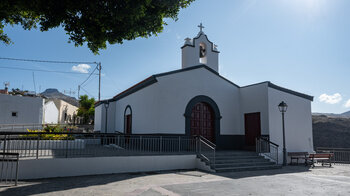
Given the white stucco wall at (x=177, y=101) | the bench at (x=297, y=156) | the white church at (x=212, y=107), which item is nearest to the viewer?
the white stucco wall at (x=177, y=101)

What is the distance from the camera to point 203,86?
1418 centimetres

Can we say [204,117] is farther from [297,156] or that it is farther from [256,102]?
[297,156]

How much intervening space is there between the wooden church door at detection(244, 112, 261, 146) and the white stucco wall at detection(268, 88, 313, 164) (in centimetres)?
81

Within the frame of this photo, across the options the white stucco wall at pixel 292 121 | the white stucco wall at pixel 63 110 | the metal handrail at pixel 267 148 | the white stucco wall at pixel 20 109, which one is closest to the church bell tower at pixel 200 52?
the white stucco wall at pixel 292 121

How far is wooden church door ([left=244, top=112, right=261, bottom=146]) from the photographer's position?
46.2ft

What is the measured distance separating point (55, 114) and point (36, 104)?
14506 mm

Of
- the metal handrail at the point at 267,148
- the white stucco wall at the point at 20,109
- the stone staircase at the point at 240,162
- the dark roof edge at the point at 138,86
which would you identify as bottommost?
the stone staircase at the point at 240,162

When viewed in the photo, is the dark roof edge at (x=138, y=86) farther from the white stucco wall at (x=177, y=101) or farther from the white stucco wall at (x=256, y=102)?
the white stucco wall at (x=256, y=102)

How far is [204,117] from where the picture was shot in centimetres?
1429

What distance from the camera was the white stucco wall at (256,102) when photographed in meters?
13.6

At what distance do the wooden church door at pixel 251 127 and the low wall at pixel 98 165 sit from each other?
Answer: 15.4 feet

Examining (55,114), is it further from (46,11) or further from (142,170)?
(46,11)

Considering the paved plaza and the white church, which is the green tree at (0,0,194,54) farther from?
the white church

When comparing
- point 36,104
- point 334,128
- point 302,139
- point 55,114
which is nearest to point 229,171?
point 302,139
